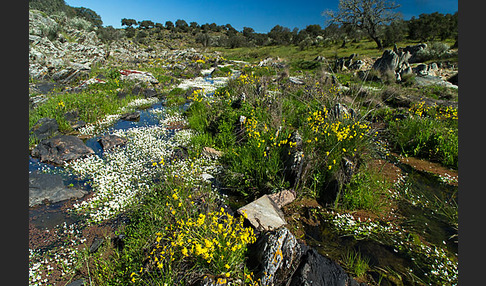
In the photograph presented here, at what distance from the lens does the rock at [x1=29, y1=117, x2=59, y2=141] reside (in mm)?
9547

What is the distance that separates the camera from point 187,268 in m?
3.71

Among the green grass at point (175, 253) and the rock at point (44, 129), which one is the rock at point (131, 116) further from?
the green grass at point (175, 253)

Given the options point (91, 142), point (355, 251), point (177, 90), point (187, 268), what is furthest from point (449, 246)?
point (177, 90)

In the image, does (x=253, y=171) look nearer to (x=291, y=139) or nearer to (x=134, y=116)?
(x=291, y=139)

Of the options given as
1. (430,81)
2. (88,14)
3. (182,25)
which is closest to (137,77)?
(430,81)

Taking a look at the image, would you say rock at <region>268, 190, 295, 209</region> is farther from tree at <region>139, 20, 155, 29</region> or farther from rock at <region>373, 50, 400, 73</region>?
tree at <region>139, 20, 155, 29</region>

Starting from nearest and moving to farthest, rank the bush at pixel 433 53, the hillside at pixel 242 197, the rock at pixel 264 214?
1. the hillside at pixel 242 197
2. the rock at pixel 264 214
3. the bush at pixel 433 53

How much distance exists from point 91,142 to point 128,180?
13.9 ft

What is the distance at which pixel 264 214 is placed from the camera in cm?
522

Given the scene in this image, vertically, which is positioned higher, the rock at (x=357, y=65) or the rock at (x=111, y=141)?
the rock at (x=357, y=65)

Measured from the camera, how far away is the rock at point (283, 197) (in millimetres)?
6098

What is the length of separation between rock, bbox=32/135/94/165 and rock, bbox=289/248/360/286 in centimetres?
815

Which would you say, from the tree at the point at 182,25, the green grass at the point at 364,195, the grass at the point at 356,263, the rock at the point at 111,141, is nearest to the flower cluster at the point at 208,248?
the grass at the point at 356,263

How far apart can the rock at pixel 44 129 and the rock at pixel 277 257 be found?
10.3 m
